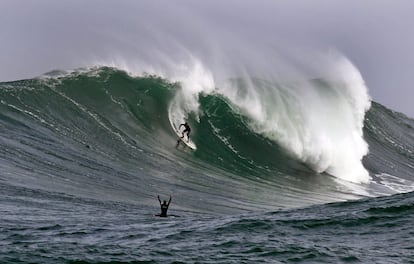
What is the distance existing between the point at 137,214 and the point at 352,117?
2051cm

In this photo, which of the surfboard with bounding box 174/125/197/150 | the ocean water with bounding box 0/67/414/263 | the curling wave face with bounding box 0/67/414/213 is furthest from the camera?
the surfboard with bounding box 174/125/197/150

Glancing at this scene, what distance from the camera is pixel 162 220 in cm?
1455

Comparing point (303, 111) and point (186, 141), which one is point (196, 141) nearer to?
point (186, 141)

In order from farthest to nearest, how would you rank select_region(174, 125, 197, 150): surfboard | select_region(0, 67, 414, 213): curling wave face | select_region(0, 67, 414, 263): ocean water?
1. select_region(174, 125, 197, 150): surfboard
2. select_region(0, 67, 414, 213): curling wave face
3. select_region(0, 67, 414, 263): ocean water

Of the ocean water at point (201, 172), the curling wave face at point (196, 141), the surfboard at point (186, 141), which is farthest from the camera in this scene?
the surfboard at point (186, 141)

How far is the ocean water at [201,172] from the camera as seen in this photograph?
11414mm

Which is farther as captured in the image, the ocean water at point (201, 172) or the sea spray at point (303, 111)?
the sea spray at point (303, 111)

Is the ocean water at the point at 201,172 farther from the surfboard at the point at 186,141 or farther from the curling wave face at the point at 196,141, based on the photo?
the surfboard at the point at 186,141

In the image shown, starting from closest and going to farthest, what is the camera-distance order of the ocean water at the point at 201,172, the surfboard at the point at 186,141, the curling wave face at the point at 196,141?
the ocean water at the point at 201,172, the curling wave face at the point at 196,141, the surfboard at the point at 186,141

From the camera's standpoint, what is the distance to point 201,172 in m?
23.8

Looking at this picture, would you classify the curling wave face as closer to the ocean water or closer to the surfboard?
the ocean water

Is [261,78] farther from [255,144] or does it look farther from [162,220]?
[162,220]

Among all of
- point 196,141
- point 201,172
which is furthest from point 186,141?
point 201,172

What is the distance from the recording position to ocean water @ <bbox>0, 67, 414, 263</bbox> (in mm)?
11414
